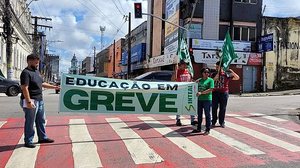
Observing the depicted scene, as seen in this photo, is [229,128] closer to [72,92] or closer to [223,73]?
[223,73]

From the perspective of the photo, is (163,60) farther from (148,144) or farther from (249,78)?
(148,144)

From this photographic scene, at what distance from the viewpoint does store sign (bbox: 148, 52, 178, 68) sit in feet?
120

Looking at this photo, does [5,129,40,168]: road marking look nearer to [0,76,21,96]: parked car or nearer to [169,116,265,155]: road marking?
[169,116,265,155]: road marking

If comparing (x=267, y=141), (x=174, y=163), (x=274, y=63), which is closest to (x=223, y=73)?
(x=267, y=141)

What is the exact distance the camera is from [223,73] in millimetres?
11227

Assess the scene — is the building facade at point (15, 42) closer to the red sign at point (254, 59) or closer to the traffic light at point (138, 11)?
A: the traffic light at point (138, 11)

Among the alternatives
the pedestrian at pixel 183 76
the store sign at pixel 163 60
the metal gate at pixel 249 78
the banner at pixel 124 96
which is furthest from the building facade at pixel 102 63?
the banner at pixel 124 96

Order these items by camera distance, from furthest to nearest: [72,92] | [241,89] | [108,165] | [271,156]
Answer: [241,89] < [72,92] < [271,156] < [108,165]

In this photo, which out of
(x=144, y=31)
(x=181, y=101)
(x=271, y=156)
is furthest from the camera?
(x=144, y=31)

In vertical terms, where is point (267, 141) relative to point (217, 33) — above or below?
below

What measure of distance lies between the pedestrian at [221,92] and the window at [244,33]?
26.3 m

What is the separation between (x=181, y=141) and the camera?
29.9ft

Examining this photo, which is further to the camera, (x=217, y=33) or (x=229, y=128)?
(x=217, y=33)

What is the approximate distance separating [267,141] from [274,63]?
2902 centimetres
